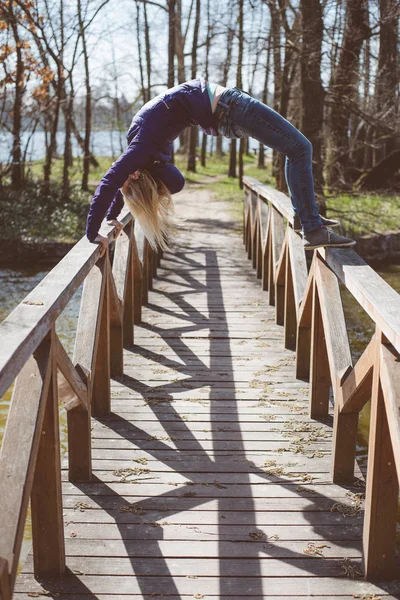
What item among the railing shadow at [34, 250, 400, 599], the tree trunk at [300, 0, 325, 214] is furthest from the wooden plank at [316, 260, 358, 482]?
the tree trunk at [300, 0, 325, 214]

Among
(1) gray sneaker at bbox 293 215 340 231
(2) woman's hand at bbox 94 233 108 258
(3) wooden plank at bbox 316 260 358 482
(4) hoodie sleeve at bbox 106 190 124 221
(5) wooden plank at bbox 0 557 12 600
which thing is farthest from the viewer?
(4) hoodie sleeve at bbox 106 190 124 221

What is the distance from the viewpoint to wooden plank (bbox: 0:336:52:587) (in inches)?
74.8

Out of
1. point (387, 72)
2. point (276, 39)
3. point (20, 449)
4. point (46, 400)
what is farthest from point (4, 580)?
point (387, 72)

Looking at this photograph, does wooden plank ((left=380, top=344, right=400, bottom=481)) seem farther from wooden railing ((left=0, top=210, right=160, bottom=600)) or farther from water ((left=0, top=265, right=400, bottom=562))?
water ((left=0, top=265, right=400, bottom=562))

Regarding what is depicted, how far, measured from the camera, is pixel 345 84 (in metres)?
14.6

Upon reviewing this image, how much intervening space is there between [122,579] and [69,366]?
37.1 inches

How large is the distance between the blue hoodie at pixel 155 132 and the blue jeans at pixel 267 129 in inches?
4.0

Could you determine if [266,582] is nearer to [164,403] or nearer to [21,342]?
[21,342]

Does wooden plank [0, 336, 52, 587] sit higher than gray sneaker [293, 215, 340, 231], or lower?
lower

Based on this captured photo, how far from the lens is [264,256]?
7.91 meters

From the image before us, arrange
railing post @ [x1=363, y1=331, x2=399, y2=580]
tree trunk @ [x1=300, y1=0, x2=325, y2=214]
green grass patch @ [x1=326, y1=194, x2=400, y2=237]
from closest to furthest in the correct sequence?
railing post @ [x1=363, y1=331, x2=399, y2=580] → tree trunk @ [x1=300, y1=0, x2=325, y2=214] → green grass patch @ [x1=326, y1=194, x2=400, y2=237]

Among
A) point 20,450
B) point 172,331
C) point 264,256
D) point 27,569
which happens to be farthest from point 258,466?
point 264,256

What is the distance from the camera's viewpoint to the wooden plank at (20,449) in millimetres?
1899

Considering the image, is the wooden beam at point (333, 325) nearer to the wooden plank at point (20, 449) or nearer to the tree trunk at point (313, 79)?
the wooden plank at point (20, 449)
